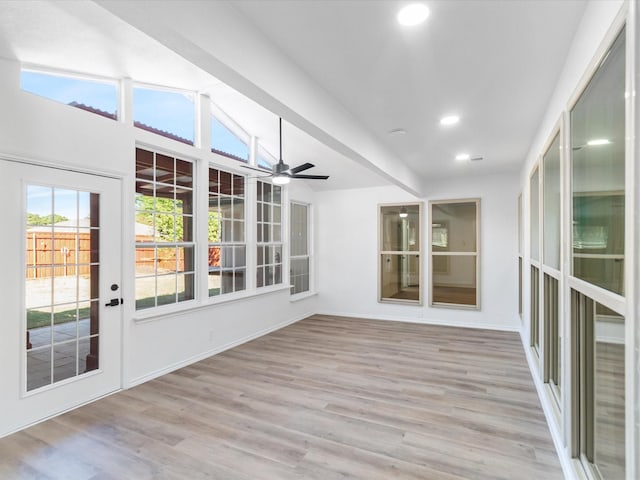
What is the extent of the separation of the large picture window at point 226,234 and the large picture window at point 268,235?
1.30 feet

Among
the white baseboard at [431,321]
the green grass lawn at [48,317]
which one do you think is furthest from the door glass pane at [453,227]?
the green grass lawn at [48,317]

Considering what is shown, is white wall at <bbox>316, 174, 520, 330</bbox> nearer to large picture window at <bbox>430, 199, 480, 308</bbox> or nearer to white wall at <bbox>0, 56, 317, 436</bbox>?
large picture window at <bbox>430, 199, 480, 308</bbox>

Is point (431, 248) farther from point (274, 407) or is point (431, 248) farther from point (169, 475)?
point (169, 475)

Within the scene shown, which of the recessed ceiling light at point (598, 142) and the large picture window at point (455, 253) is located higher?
the recessed ceiling light at point (598, 142)

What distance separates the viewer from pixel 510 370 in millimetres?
4090

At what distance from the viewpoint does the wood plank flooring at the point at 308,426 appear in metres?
2.31

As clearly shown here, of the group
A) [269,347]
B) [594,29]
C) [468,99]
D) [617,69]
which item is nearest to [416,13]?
[594,29]

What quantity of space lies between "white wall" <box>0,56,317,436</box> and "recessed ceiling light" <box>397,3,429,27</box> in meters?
3.03

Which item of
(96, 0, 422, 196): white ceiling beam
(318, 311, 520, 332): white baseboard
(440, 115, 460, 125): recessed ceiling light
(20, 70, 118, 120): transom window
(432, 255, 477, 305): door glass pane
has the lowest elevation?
(318, 311, 520, 332): white baseboard

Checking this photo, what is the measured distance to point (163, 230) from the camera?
421 centimetres

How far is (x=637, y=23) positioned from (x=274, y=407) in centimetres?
337

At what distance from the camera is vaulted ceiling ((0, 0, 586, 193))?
1735 mm

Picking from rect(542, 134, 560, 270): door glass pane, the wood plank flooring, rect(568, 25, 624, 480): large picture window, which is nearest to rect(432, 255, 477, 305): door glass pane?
the wood plank flooring

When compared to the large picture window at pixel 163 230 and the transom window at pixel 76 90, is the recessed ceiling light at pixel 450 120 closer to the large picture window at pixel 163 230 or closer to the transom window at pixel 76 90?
the large picture window at pixel 163 230
